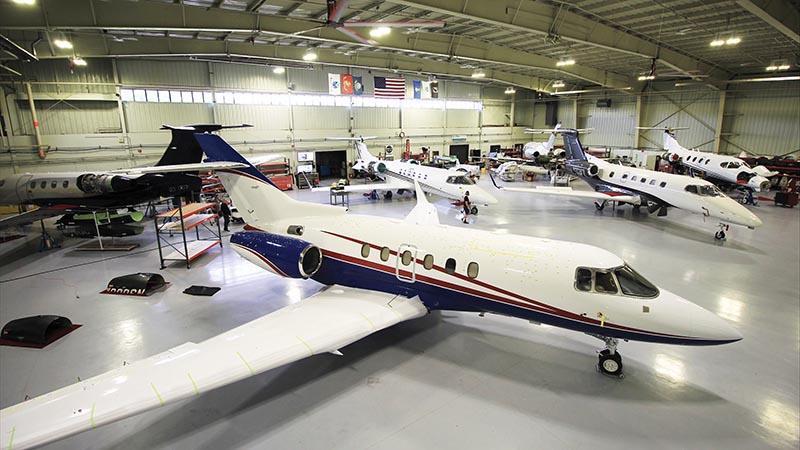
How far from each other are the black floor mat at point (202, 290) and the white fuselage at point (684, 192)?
18.5 metres

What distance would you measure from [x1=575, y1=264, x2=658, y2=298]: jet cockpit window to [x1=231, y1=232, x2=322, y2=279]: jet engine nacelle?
17.9 ft

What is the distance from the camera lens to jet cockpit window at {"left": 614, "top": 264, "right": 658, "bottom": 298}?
6.27 meters

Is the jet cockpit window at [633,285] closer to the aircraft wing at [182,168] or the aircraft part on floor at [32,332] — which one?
the aircraft wing at [182,168]

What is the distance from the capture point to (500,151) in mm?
46750

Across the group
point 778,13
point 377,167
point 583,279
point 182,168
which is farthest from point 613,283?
point 377,167

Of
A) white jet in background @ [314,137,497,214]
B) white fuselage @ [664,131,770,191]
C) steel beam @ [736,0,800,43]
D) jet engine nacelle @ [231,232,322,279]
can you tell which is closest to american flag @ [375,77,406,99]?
white jet in background @ [314,137,497,214]

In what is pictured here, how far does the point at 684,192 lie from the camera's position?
52.9ft

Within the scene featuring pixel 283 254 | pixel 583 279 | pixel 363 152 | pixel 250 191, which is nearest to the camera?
pixel 583 279

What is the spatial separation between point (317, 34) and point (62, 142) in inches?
662

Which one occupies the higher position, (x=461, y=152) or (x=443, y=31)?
(x=443, y=31)

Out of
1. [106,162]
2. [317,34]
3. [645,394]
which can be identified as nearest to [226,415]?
[645,394]

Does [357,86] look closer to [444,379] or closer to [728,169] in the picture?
[728,169]

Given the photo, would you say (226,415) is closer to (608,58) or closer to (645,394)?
(645,394)

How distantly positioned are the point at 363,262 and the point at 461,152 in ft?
124
